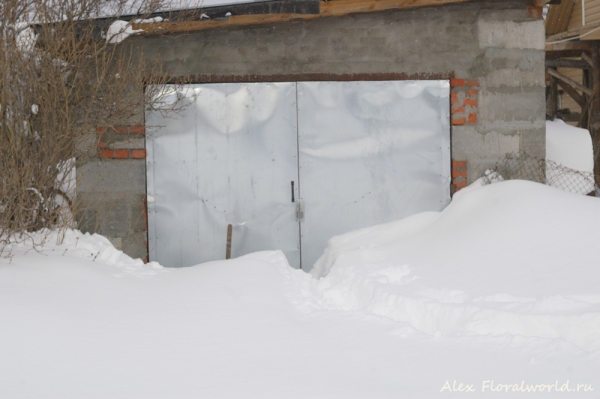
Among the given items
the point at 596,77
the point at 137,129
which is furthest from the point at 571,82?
the point at 137,129

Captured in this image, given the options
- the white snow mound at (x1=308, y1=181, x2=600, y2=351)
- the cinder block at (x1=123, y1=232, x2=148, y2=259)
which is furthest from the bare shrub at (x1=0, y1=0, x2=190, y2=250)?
the white snow mound at (x1=308, y1=181, x2=600, y2=351)

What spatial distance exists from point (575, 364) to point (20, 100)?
508cm

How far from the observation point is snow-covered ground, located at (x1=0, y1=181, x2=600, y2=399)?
282cm

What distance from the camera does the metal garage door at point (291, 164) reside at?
6.85 meters

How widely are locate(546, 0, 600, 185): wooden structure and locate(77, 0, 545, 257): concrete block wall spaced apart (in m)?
5.00

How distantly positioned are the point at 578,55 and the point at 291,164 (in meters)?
9.47

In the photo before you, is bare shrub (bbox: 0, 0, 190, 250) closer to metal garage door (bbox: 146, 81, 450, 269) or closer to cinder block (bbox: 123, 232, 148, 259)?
metal garage door (bbox: 146, 81, 450, 269)

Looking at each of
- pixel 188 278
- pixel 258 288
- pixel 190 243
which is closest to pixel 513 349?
pixel 258 288

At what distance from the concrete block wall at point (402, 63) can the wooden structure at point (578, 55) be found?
16.4ft

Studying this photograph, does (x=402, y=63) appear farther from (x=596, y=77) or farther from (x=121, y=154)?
(x=596, y=77)

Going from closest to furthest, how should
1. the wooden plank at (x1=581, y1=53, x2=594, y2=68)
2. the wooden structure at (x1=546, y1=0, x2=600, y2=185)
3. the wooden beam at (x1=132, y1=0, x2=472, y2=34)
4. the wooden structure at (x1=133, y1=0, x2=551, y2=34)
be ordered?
the wooden structure at (x1=133, y1=0, x2=551, y2=34), the wooden beam at (x1=132, y1=0, x2=472, y2=34), the wooden structure at (x1=546, y1=0, x2=600, y2=185), the wooden plank at (x1=581, y1=53, x2=594, y2=68)

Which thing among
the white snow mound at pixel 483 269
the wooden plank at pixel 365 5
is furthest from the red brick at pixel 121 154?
the wooden plank at pixel 365 5

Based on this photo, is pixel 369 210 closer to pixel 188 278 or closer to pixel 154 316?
pixel 188 278

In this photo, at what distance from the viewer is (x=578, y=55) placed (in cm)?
1336
